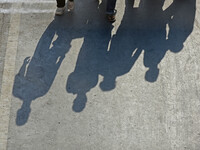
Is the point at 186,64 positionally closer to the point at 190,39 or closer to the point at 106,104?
the point at 190,39

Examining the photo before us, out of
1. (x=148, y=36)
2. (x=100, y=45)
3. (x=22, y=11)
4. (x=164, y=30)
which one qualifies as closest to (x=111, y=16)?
(x=100, y=45)

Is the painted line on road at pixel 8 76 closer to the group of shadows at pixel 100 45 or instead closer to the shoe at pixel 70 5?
the group of shadows at pixel 100 45

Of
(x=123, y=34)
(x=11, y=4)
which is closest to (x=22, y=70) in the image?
(x=11, y=4)

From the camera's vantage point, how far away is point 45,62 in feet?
18.9

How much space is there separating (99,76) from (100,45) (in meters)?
0.69

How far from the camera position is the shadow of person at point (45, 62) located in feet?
17.7

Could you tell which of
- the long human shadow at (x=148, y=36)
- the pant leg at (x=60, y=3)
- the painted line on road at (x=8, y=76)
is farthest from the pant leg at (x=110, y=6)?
the painted line on road at (x=8, y=76)

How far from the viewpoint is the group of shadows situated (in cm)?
551

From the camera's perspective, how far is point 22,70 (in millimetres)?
5656

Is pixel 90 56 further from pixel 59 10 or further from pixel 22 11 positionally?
pixel 22 11

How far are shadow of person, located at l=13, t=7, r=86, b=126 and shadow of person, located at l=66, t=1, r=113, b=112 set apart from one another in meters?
0.23

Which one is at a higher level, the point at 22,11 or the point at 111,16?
the point at 111,16

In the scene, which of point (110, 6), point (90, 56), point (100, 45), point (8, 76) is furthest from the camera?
point (110, 6)

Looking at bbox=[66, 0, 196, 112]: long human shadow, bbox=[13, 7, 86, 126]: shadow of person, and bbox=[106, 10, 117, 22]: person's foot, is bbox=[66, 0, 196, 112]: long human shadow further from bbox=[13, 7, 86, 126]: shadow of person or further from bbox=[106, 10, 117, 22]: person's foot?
bbox=[13, 7, 86, 126]: shadow of person
